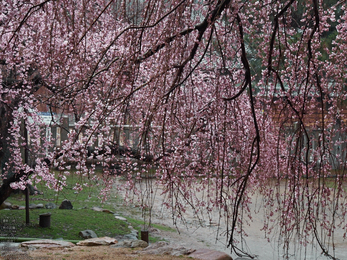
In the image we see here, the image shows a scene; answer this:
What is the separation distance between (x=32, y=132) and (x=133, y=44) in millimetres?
3650

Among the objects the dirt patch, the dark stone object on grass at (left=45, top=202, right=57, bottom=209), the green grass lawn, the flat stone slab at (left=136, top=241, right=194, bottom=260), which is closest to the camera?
the dirt patch

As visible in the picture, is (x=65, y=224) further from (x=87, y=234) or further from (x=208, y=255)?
(x=208, y=255)

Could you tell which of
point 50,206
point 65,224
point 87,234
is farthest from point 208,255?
point 50,206

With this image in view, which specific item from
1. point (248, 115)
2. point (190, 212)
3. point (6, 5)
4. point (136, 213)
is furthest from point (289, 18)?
point (190, 212)

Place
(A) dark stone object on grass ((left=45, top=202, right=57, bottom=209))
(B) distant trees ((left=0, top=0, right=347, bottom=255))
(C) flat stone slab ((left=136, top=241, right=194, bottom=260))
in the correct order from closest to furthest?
(B) distant trees ((left=0, top=0, right=347, bottom=255))
(C) flat stone slab ((left=136, top=241, right=194, bottom=260))
(A) dark stone object on grass ((left=45, top=202, right=57, bottom=209))

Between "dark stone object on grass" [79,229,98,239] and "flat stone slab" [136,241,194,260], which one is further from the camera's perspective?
Result: "dark stone object on grass" [79,229,98,239]

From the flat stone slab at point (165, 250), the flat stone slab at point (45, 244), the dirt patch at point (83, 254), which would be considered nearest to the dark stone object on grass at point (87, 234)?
the flat stone slab at point (45, 244)

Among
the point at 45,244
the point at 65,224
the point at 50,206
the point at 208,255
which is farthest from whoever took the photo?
the point at 50,206

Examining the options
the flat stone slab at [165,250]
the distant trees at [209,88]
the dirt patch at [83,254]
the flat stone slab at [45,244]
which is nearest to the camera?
the distant trees at [209,88]

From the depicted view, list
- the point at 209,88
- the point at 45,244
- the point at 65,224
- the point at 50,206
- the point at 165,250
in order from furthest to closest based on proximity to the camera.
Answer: the point at 50,206 < the point at 65,224 < the point at 209,88 < the point at 45,244 < the point at 165,250

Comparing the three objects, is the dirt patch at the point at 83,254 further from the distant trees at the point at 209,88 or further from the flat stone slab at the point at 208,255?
the distant trees at the point at 209,88

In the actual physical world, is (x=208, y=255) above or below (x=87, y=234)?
above

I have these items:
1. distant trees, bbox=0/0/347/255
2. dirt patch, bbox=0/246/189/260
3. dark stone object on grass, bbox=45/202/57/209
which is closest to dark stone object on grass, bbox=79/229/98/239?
distant trees, bbox=0/0/347/255

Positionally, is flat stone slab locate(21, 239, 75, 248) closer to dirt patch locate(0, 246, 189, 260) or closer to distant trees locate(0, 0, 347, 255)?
dirt patch locate(0, 246, 189, 260)
